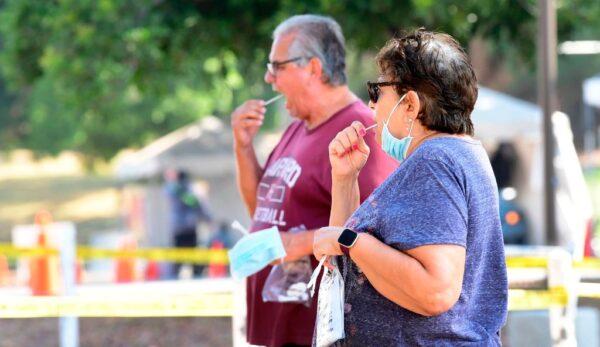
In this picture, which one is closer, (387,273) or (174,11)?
(387,273)

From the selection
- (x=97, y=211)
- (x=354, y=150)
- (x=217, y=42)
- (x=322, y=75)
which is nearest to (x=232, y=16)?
(x=217, y=42)

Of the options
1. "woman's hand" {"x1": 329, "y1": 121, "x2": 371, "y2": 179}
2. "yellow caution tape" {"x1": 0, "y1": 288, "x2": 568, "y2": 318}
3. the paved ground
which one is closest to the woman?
"woman's hand" {"x1": 329, "y1": 121, "x2": 371, "y2": 179}

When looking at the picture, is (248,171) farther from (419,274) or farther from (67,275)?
(67,275)

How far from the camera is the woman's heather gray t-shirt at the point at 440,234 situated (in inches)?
102

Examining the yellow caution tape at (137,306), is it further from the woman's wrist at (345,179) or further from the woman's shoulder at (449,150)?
the woman's shoulder at (449,150)

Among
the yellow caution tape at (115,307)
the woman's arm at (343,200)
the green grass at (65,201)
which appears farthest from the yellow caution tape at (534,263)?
the green grass at (65,201)

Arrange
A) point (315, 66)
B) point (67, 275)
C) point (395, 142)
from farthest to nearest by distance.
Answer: point (67, 275) < point (315, 66) < point (395, 142)

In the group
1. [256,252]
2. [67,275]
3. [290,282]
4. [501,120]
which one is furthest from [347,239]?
[501,120]

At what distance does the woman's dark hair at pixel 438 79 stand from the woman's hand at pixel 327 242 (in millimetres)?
362

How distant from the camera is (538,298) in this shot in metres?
5.23

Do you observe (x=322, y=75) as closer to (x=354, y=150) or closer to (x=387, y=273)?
(x=354, y=150)

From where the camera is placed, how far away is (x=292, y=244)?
3.72 m

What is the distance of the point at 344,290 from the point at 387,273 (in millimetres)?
259

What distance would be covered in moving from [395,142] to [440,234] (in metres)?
0.35
